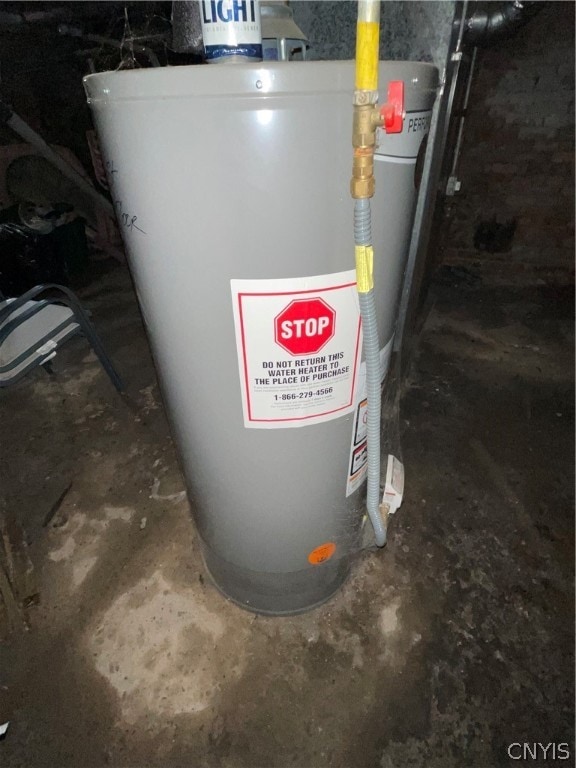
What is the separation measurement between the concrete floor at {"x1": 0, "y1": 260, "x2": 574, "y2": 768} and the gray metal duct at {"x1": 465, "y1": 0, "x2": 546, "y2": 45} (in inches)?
62.8

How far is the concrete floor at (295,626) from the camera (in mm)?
1007

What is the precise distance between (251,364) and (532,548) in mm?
1203

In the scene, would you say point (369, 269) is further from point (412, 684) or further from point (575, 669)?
point (575, 669)

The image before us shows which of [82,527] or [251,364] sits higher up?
[251,364]

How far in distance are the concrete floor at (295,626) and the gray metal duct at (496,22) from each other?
1595mm

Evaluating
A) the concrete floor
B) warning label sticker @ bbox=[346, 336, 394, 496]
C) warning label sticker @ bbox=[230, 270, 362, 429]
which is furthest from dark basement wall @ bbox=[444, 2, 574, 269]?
warning label sticker @ bbox=[230, 270, 362, 429]

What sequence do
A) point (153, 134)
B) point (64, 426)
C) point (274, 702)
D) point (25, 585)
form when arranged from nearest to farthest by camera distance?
1. point (153, 134)
2. point (274, 702)
3. point (25, 585)
4. point (64, 426)

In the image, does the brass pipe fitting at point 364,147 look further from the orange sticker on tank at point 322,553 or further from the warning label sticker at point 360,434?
the orange sticker on tank at point 322,553

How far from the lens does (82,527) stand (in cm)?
148

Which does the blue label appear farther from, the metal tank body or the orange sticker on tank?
the orange sticker on tank

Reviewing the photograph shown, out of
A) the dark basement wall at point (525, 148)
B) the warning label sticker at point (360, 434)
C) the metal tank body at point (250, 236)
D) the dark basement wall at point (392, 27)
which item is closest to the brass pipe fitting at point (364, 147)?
the metal tank body at point (250, 236)

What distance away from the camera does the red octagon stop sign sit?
25.5 inches

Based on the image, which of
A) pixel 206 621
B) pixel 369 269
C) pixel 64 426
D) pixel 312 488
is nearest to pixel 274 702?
pixel 206 621

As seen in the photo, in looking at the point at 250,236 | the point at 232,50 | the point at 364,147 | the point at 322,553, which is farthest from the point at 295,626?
the point at 232,50
